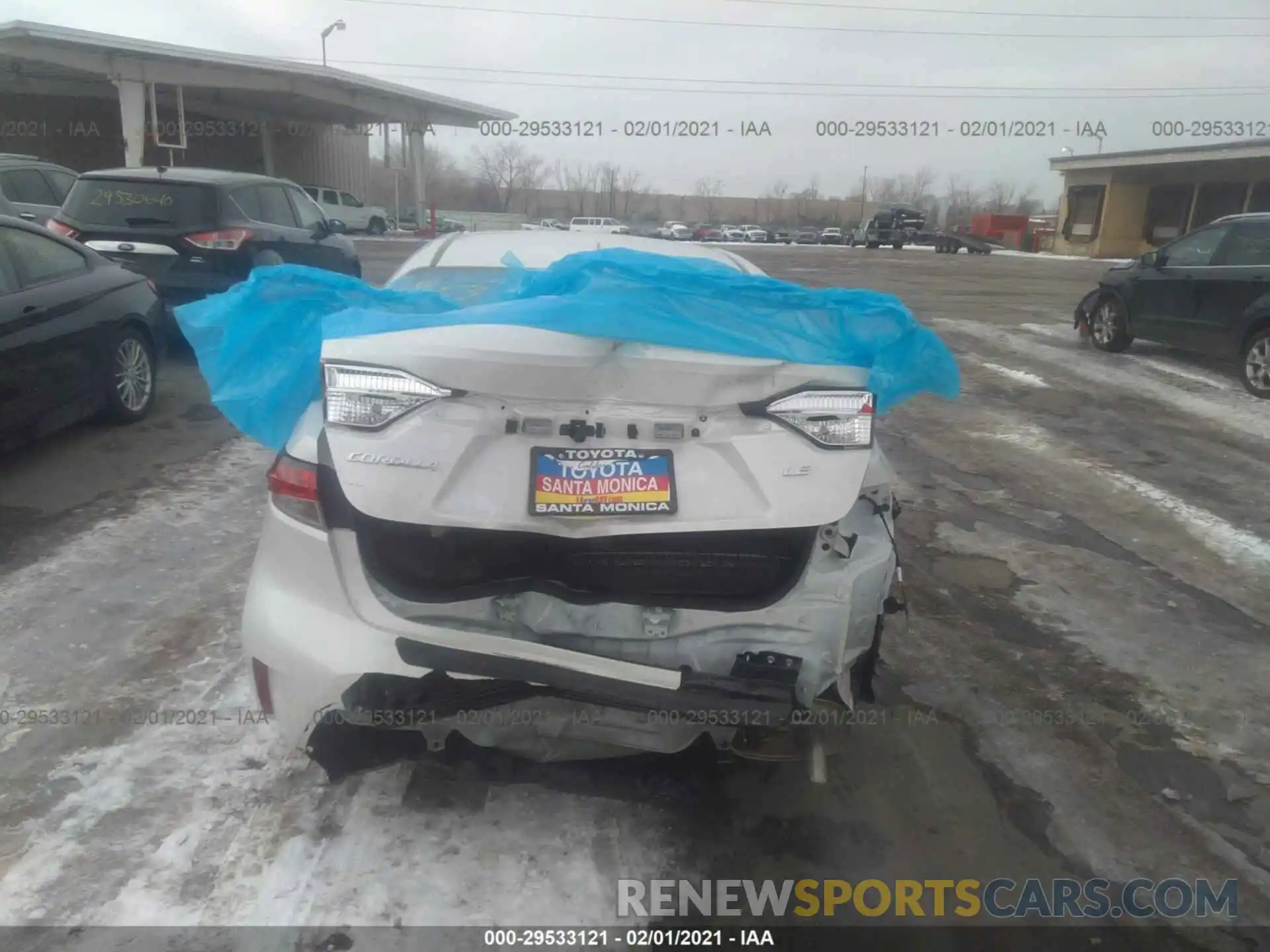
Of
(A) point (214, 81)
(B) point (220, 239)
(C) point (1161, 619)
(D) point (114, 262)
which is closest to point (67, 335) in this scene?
(D) point (114, 262)

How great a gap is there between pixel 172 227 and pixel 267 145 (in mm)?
33495

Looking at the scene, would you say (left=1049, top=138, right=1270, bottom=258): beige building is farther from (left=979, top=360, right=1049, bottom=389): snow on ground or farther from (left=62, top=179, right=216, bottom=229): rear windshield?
(left=62, top=179, right=216, bottom=229): rear windshield

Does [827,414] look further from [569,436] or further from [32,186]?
[32,186]

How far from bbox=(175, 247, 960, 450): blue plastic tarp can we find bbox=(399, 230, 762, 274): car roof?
631 mm

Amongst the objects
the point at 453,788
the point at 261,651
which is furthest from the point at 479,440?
the point at 453,788

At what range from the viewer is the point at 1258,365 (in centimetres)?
904

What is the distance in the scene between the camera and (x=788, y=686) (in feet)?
7.70

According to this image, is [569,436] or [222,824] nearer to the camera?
[569,436]

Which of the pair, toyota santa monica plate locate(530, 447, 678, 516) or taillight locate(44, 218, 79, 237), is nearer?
toyota santa monica plate locate(530, 447, 678, 516)

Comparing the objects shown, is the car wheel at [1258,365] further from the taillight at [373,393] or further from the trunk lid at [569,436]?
the taillight at [373,393]

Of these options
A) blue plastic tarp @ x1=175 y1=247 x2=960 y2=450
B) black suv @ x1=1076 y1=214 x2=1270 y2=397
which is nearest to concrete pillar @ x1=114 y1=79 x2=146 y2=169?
black suv @ x1=1076 y1=214 x2=1270 y2=397

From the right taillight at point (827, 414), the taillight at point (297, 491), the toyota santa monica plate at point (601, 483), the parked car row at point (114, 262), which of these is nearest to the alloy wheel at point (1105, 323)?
the parked car row at point (114, 262)

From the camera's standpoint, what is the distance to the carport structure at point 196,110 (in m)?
25.1

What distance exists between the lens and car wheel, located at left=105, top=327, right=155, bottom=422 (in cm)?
638
